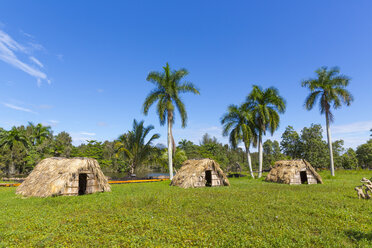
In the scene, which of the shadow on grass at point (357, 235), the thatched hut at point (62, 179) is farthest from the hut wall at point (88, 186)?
the shadow on grass at point (357, 235)

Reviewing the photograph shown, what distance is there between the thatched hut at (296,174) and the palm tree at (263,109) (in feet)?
18.6

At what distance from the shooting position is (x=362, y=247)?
473 cm

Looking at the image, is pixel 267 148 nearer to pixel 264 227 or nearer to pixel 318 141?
pixel 318 141

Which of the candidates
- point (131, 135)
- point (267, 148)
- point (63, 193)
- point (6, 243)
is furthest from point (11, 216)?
point (267, 148)

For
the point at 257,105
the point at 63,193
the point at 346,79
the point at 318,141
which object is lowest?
the point at 63,193

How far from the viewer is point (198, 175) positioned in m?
15.8

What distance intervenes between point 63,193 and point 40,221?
5405 mm

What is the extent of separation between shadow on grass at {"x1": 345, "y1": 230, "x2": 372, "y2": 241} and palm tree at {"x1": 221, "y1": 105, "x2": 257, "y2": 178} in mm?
18861

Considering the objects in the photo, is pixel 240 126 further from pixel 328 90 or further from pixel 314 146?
pixel 314 146

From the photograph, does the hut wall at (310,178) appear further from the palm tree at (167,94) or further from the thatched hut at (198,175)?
the palm tree at (167,94)

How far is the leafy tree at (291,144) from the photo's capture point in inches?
1640

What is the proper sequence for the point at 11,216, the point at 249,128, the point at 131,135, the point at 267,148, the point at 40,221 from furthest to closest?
the point at 267,148 < the point at 131,135 < the point at 249,128 < the point at 11,216 < the point at 40,221

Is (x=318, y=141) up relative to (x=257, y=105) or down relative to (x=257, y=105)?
down

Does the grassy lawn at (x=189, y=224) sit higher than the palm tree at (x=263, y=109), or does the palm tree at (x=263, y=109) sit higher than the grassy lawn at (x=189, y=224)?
the palm tree at (x=263, y=109)
